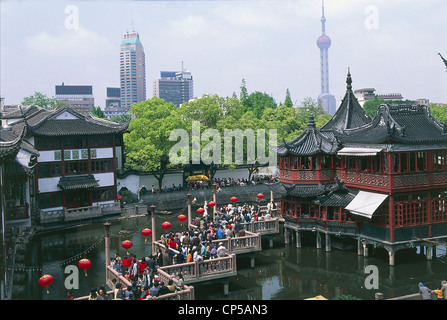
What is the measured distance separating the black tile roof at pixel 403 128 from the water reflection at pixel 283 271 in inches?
268

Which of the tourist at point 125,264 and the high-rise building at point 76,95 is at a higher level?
the high-rise building at point 76,95

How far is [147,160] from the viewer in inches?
1735

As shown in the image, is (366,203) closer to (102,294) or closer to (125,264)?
(125,264)

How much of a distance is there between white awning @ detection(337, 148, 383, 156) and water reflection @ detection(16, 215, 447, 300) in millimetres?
6051

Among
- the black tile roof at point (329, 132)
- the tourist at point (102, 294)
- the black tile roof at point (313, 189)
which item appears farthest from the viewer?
the black tile roof at point (329, 132)

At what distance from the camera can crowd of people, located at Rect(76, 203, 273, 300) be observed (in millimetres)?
15814

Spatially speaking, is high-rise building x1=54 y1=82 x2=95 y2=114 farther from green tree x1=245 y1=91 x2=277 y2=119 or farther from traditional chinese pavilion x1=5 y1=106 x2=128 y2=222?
traditional chinese pavilion x1=5 y1=106 x2=128 y2=222

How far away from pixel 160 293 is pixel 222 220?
38.6 ft

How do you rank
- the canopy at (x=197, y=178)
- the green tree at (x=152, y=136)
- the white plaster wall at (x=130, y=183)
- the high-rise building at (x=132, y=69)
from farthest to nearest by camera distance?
the high-rise building at (x=132, y=69) < the canopy at (x=197, y=178) < the white plaster wall at (x=130, y=183) < the green tree at (x=152, y=136)

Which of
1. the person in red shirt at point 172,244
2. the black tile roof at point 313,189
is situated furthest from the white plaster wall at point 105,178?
the person in red shirt at point 172,244

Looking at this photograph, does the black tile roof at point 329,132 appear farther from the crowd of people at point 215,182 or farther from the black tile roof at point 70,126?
the crowd of people at point 215,182

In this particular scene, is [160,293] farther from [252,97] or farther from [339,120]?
[252,97]

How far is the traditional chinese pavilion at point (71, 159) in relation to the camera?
37.0m
